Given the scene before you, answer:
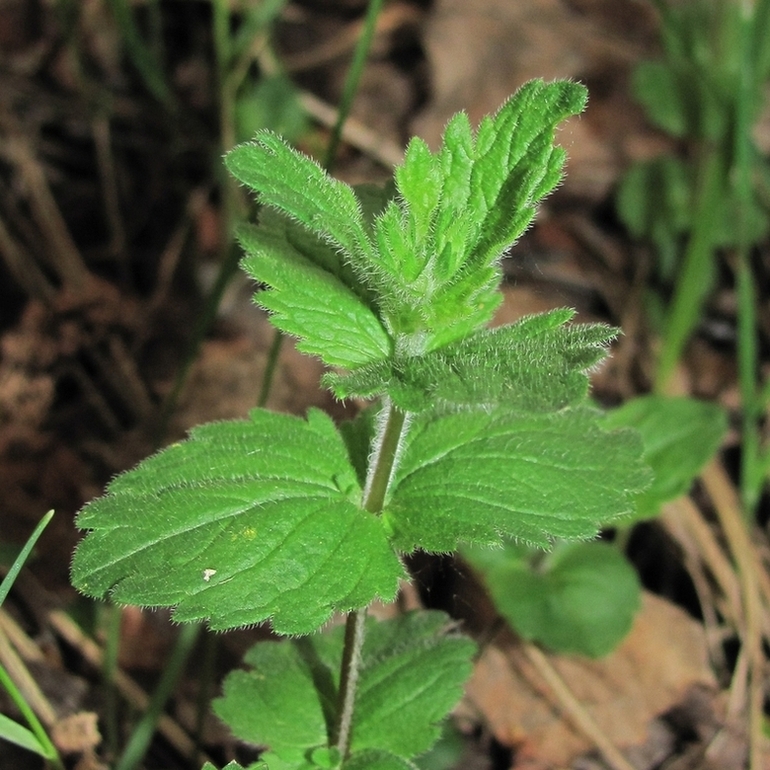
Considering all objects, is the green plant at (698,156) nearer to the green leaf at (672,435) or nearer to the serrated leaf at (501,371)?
the green leaf at (672,435)

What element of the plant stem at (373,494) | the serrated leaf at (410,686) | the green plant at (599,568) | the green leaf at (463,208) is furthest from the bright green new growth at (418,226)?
the green plant at (599,568)

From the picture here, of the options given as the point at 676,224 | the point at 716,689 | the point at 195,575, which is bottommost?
the point at 716,689

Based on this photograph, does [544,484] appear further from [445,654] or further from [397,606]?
[397,606]

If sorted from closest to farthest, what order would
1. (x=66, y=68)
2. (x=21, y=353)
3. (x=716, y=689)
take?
1. (x=716, y=689)
2. (x=21, y=353)
3. (x=66, y=68)

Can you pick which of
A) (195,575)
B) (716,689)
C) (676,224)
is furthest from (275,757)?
(676,224)

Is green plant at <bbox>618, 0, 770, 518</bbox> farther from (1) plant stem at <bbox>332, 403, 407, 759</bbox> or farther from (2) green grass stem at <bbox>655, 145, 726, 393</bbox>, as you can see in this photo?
(1) plant stem at <bbox>332, 403, 407, 759</bbox>

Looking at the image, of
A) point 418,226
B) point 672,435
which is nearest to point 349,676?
point 418,226

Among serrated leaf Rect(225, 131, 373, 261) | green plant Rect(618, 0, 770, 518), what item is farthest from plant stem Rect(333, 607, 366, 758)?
green plant Rect(618, 0, 770, 518)
